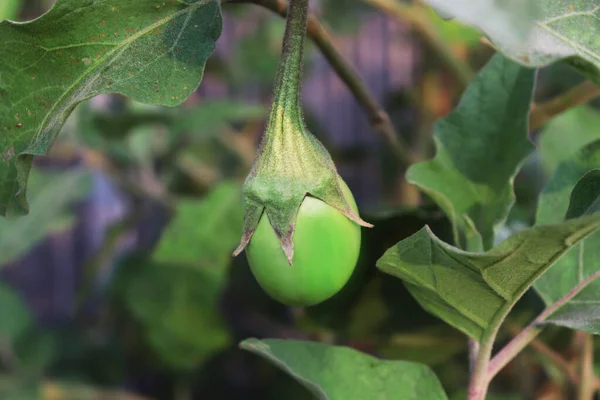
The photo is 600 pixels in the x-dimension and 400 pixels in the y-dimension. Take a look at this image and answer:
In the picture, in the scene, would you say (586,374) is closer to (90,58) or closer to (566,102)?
(566,102)

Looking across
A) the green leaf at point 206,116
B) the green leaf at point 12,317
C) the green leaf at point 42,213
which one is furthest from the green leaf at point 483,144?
the green leaf at point 12,317

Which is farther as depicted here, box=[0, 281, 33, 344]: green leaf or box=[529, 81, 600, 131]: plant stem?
box=[0, 281, 33, 344]: green leaf

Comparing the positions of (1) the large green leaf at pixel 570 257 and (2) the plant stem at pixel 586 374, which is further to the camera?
(2) the plant stem at pixel 586 374

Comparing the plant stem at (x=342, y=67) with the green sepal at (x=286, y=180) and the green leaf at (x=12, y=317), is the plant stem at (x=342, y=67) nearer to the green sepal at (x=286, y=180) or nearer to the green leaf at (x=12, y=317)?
the green sepal at (x=286, y=180)

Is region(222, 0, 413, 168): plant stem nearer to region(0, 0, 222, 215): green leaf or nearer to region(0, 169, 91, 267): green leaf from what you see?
region(0, 0, 222, 215): green leaf

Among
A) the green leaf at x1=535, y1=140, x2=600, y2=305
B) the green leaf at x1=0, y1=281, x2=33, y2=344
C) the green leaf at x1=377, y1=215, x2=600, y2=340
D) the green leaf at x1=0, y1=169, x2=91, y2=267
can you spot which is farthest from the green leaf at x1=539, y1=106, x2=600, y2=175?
the green leaf at x1=0, y1=281, x2=33, y2=344

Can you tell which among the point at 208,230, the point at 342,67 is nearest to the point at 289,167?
the point at 342,67
